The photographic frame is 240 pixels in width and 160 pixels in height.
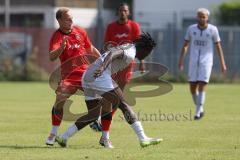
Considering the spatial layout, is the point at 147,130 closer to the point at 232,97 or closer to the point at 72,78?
the point at 72,78

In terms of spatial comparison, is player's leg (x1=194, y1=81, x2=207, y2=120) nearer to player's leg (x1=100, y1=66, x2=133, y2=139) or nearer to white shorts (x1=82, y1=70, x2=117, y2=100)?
player's leg (x1=100, y1=66, x2=133, y2=139)

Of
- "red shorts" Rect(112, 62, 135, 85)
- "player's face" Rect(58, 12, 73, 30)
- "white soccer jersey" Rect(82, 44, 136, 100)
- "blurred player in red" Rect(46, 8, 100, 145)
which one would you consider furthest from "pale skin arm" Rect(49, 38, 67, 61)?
"red shorts" Rect(112, 62, 135, 85)

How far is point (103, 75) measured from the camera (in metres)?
12.2

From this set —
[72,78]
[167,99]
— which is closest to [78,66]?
[72,78]

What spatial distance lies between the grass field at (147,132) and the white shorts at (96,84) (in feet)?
2.75

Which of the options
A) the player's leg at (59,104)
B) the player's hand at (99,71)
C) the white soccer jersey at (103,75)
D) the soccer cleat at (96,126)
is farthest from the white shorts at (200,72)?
the player's hand at (99,71)

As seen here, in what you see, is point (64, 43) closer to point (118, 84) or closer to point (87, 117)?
point (87, 117)

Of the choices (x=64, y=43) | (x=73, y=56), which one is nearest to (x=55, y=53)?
(x=64, y=43)

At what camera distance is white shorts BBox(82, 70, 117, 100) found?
12219 millimetres

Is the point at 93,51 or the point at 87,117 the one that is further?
the point at 93,51

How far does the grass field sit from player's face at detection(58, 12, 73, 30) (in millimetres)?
1903

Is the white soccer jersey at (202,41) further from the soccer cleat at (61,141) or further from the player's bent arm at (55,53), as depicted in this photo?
the soccer cleat at (61,141)

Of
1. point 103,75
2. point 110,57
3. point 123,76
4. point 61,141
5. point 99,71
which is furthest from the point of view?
point 123,76

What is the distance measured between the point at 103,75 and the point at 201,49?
20.6 ft
